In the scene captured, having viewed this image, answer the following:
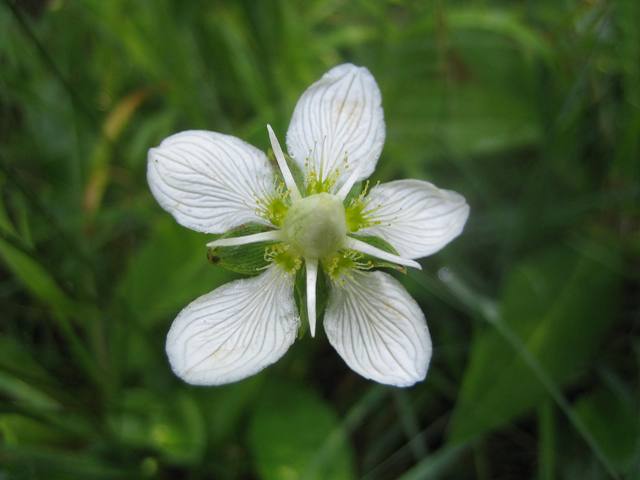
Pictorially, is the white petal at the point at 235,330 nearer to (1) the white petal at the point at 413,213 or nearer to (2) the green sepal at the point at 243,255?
(2) the green sepal at the point at 243,255

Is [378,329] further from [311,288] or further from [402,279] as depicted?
[402,279]

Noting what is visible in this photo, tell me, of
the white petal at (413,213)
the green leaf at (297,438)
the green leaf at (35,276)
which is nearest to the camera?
the white petal at (413,213)

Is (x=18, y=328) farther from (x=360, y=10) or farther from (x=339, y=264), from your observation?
(x=360, y=10)

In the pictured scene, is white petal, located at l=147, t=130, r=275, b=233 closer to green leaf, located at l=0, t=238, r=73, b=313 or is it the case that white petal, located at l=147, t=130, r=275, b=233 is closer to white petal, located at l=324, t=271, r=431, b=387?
white petal, located at l=324, t=271, r=431, b=387

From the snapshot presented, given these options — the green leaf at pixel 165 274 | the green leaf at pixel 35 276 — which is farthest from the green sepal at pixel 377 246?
the green leaf at pixel 35 276

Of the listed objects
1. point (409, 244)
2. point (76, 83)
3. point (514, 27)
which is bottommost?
point (409, 244)

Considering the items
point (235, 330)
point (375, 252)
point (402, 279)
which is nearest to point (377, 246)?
point (375, 252)

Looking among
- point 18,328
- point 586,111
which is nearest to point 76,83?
point 18,328
